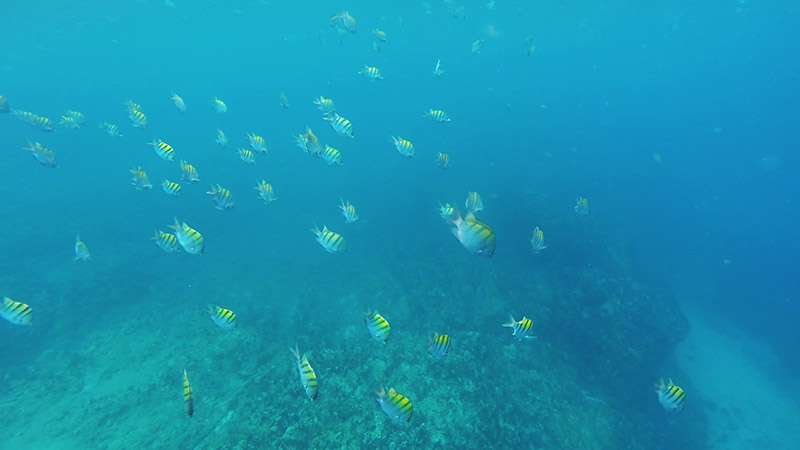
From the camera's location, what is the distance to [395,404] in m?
4.94

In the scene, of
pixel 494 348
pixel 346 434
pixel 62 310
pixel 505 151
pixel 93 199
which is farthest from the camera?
pixel 505 151

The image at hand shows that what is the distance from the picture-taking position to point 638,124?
57.2 metres

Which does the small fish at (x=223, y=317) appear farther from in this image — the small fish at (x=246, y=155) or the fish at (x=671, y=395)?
the fish at (x=671, y=395)

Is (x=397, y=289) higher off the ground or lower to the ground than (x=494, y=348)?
lower

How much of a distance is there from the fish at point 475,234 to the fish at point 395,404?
2.36 meters

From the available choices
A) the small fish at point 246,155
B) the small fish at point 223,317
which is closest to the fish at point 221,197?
the small fish at point 246,155

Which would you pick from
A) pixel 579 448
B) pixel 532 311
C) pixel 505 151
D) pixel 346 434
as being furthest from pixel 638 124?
pixel 346 434

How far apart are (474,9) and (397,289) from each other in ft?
255

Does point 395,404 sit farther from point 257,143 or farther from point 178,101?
point 178,101

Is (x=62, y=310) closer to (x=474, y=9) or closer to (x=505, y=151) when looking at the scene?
(x=505, y=151)

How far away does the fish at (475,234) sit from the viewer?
3979 mm

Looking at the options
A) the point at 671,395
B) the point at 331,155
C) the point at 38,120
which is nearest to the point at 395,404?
the point at 671,395

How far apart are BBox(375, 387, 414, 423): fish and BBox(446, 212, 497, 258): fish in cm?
236

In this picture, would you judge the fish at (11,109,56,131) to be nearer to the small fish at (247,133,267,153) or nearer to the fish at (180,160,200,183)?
the fish at (180,160,200,183)
